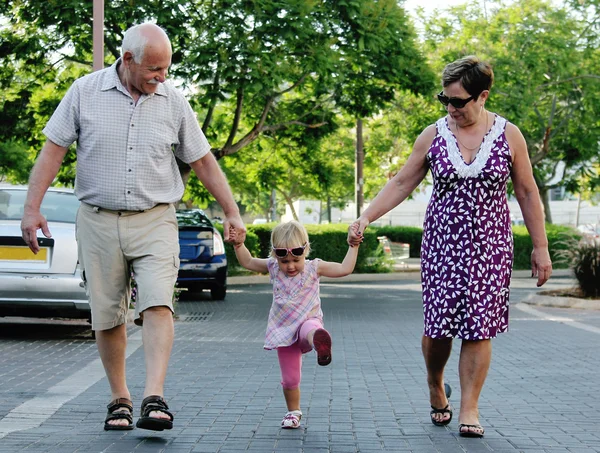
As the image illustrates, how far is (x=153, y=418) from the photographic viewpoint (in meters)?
4.78

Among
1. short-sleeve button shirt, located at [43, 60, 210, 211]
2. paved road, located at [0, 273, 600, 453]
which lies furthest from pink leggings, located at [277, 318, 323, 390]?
short-sleeve button shirt, located at [43, 60, 210, 211]

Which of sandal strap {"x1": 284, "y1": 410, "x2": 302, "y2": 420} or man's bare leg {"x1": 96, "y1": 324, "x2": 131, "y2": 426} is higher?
man's bare leg {"x1": 96, "y1": 324, "x2": 131, "y2": 426}

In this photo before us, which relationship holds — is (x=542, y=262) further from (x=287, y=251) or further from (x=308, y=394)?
(x=308, y=394)

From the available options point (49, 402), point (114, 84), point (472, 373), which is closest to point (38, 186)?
point (114, 84)

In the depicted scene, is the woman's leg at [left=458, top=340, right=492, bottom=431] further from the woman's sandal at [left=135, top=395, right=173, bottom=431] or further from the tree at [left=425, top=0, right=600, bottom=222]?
the tree at [left=425, top=0, right=600, bottom=222]

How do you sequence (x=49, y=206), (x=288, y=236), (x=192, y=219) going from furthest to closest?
(x=192, y=219) < (x=49, y=206) < (x=288, y=236)

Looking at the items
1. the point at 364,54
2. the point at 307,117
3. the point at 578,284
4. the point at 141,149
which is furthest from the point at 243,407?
the point at 307,117

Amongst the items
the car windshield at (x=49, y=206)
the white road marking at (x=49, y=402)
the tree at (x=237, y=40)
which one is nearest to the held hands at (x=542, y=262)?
the white road marking at (x=49, y=402)

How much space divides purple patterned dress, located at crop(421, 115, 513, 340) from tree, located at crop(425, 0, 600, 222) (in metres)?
22.7

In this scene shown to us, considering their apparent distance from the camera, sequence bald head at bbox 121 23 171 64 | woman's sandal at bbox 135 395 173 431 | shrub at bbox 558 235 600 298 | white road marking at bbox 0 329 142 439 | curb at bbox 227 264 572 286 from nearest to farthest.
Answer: woman's sandal at bbox 135 395 173 431 → bald head at bbox 121 23 171 64 → white road marking at bbox 0 329 142 439 → shrub at bbox 558 235 600 298 → curb at bbox 227 264 572 286

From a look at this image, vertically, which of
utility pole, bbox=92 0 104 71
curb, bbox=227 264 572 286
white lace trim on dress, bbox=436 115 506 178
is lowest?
curb, bbox=227 264 572 286

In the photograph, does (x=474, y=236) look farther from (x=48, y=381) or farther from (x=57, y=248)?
(x=57, y=248)

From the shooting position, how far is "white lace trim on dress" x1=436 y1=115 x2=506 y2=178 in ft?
17.5

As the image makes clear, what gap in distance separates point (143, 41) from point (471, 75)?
1.59 m
